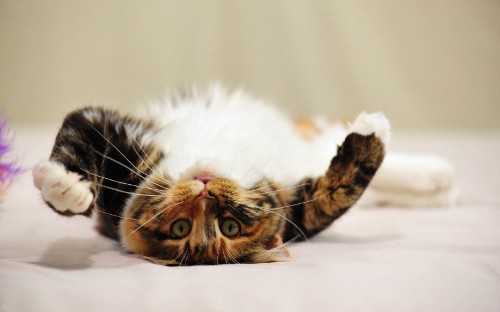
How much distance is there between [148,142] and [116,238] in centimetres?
23

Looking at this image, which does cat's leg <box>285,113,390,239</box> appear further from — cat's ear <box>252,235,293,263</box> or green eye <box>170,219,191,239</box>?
green eye <box>170,219,191,239</box>

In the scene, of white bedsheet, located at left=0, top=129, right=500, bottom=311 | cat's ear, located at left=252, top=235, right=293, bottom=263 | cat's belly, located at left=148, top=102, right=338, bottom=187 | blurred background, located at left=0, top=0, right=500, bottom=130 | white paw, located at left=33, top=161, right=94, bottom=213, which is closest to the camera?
white bedsheet, located at left=0, top=129, right=500, bottom=311

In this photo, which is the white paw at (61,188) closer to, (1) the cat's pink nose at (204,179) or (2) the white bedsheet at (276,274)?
(2) the white bedsheet at (276,274)

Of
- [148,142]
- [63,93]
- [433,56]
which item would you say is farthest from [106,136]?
[433,56]

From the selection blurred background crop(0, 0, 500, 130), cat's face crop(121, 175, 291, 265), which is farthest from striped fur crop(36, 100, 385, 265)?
blurred background crop(0, 0, 500, 130)

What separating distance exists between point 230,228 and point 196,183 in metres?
0.13

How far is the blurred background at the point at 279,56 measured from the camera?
7.51ft

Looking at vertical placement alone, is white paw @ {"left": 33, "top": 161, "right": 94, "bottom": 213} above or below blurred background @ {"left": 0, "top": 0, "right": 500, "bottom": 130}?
below

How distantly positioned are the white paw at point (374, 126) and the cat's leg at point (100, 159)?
1.53ft

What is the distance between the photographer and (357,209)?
1615 millimetres

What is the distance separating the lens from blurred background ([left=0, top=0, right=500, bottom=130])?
229 cm

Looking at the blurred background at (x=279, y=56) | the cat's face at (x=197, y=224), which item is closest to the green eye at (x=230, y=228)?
the cat's face at (x=197, y=224)

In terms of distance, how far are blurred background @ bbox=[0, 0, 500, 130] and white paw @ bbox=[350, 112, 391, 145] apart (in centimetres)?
124

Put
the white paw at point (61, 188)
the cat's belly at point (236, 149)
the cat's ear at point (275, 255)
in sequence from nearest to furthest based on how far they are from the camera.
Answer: the white paw at point (61, 188)
the cat's ear at point (275, 255)
the cat's belly at point (236, 149)
